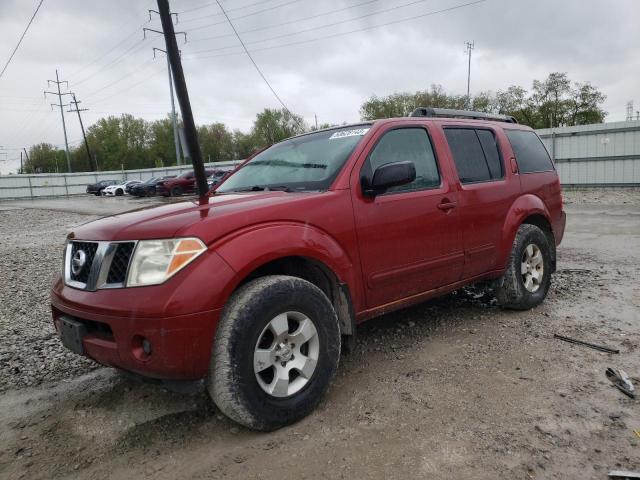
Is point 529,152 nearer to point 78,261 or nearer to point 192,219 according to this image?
point 192,219

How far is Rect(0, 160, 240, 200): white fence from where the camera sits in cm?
4759

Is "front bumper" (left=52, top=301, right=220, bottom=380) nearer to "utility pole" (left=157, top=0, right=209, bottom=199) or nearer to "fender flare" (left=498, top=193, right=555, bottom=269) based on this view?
"fender flare" (left=498, top=193, right=555, bottom=269)

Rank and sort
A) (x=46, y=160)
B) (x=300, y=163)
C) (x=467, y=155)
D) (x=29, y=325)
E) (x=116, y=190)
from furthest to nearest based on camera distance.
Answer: (x=46, y=160), (x=116, y=190), (x=29, y=325), (x=467, y=155), (x=300, y=163)

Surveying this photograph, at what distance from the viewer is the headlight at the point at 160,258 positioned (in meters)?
2.48

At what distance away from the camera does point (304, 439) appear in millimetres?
2668

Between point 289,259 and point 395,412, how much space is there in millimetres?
1101

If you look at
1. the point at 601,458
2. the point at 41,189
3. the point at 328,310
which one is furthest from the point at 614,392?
the point at 41,189

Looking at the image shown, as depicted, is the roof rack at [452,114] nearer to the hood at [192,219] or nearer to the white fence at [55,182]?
the hood at [192,219]

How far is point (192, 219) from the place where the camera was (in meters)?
2.64

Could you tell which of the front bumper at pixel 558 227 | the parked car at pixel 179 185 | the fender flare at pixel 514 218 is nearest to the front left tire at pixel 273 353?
→ the fender flare at pixel 514 218

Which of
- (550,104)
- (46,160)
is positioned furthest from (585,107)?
(46,160)

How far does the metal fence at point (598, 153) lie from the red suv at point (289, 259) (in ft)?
57.2

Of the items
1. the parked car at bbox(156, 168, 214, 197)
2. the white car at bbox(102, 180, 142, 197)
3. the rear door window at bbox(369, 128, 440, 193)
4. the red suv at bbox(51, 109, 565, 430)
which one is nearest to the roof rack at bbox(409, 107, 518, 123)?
the red suv at bbox(51, 109, 565, 430)

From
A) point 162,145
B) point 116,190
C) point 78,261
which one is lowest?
point 78,261
